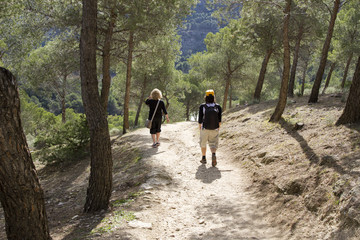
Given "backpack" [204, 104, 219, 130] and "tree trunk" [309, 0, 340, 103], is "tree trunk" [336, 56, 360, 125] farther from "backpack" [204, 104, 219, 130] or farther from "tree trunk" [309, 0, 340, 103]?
"tree trunk" [309, 0, 340, 103]

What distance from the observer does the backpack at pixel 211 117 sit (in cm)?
736

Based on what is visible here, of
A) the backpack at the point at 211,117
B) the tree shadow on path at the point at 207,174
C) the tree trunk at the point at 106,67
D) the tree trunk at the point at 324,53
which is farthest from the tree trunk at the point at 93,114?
the tree trunk at the point at 324,53

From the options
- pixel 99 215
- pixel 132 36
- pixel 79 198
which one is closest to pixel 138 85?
pixel 132 36

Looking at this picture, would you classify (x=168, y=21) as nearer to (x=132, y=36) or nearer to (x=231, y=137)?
(x=132, y=36)

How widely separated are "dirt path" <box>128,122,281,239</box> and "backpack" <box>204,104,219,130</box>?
1265mm

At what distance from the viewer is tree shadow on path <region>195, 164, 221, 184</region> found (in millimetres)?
6859

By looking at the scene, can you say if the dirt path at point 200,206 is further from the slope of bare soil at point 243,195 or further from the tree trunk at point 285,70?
the tree trunk at point 285,70

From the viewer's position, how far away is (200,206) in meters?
5.32

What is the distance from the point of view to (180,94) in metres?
32.9

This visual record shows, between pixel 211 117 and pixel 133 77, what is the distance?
21.8 meters

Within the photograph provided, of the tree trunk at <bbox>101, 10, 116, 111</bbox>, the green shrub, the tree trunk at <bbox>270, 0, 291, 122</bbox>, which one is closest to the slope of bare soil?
the tree trunk at <bbox>270, 0, 291, 122</bbox>

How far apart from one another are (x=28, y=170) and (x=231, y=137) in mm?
8900

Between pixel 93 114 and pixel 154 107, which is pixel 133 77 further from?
pixel 93 114

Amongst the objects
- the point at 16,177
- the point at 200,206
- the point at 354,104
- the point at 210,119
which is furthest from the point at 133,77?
the point at 16,177
